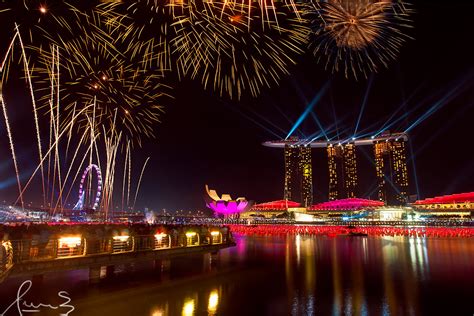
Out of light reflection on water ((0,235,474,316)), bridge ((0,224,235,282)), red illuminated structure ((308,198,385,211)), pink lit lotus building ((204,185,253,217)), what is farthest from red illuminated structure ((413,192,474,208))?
bridge ((0,224,235,282))

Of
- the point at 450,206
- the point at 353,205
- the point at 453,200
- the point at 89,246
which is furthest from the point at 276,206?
the point at 89,246

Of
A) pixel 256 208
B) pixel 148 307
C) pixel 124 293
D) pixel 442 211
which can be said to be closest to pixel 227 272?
pixel 124 293

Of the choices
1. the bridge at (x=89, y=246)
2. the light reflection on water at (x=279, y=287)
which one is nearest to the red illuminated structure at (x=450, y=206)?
the light reflection on water at (x=279, y=287)

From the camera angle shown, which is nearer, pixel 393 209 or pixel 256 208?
pixel 393 209

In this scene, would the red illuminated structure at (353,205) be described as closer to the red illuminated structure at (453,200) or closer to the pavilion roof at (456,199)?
the red illuminated structure at (453,200)

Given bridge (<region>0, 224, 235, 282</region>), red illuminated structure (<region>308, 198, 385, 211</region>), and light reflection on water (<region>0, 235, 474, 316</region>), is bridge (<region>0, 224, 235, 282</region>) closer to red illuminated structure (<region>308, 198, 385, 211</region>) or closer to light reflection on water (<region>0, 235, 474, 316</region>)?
light reflection on water (<region>0, 235, 474, 316</region>)

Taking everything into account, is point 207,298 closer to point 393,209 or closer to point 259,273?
point 259,273
